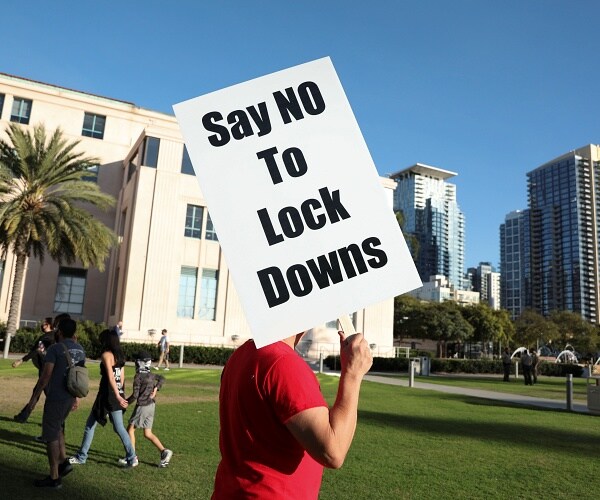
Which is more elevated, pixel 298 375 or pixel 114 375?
pixel 298 375

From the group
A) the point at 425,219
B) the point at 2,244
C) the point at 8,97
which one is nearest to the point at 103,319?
the point at 2,244

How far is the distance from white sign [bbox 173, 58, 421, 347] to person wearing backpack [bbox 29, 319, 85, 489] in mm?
4549

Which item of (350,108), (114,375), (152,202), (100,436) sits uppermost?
(152,202)

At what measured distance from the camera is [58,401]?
5707mm

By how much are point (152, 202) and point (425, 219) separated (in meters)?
175

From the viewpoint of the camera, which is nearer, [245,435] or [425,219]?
[245,435]

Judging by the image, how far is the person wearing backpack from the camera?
538 centimetres

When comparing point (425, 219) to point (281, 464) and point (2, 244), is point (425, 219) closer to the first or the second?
point (2, 244)

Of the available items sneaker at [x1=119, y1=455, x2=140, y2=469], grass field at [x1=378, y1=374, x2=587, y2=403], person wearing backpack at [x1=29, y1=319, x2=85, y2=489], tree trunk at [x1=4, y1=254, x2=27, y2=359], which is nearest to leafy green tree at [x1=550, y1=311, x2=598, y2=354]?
grass field at [x1=378, y1=374, x2=587, y2=403]

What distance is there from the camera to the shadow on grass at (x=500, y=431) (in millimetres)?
9039

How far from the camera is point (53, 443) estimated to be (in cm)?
547

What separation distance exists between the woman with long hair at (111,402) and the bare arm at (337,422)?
16.2ft

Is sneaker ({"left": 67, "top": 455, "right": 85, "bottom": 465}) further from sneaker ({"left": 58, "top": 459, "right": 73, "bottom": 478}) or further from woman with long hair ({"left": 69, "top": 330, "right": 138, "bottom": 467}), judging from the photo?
sneaker ({"left": 58, "top": 459, "right": 73, "bottom": 478})

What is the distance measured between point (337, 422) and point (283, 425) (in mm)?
192
